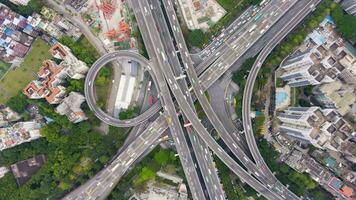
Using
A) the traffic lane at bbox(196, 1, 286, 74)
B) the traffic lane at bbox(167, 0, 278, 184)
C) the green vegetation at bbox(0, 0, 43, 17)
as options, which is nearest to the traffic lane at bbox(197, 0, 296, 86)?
the traffic lane at bbox(196, 1, 286, 74)

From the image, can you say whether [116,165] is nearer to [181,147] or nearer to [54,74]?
[181,147]

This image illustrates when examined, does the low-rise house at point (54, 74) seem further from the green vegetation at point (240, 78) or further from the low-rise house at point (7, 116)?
the green vegetation at point (240, 78)

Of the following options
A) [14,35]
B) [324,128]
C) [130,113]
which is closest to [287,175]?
[324,128]

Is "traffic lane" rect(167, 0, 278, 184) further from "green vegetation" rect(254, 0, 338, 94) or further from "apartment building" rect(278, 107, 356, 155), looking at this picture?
"apartment building" rect(278, 107, 356, 155)

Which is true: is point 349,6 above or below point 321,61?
above

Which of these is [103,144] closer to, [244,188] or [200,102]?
[200,102]

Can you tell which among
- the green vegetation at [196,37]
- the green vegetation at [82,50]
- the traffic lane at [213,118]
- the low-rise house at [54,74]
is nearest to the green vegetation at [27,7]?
the green vegetation at [82,50]
